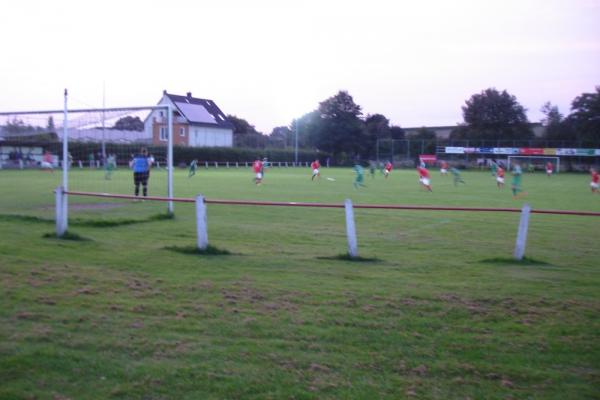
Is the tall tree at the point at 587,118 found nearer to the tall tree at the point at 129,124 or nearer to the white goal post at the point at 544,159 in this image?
the white goal post at the point at 544,159

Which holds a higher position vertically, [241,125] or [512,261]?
[241,125]

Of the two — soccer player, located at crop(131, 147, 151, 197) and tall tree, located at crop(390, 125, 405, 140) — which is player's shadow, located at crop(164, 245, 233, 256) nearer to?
soccer player, located at crop(131, 147, 151, 197)

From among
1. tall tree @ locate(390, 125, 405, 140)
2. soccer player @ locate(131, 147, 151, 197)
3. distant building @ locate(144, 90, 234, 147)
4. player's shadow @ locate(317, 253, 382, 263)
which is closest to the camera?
player's shadow @ locate(317, 253, 382, 263)

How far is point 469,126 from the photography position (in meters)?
88.6

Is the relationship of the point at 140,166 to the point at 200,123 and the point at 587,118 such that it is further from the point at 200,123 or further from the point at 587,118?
the point at 587,118

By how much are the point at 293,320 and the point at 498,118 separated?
8772cm

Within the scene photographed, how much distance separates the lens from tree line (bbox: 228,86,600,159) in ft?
245

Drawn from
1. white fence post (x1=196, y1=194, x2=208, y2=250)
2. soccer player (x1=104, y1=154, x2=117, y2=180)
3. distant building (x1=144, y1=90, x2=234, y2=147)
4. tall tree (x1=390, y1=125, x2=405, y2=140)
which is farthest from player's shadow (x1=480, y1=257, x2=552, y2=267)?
tall tree (x1=390, y1=125, x2=405, y2=140)

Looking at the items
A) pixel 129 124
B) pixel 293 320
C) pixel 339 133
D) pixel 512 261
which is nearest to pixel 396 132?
pixel 339 133

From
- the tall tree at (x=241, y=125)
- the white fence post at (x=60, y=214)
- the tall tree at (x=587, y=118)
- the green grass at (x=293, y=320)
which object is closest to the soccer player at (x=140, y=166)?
the green grass at (x=293, y=320)

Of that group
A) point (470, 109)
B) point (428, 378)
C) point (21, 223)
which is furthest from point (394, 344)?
point (470, 109)

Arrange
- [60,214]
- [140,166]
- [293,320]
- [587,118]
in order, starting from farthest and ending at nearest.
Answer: [587,118] < [140,166] < [60,214] < [293,320]

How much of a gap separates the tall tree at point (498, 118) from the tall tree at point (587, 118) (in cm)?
1060

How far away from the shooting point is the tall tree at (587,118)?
72.8m
